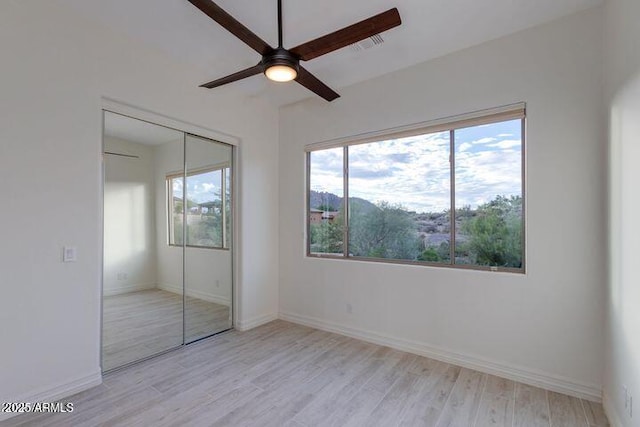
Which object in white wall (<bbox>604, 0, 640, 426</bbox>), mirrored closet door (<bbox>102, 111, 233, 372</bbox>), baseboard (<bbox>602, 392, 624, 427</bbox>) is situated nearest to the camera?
white wall (<bbox>604, 0, 640, 426</bbox>)

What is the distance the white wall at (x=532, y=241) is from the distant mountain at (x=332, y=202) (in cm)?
72

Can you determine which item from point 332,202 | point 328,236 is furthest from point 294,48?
point 328,236

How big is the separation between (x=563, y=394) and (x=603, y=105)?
2305 millimetres

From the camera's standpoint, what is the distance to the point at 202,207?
3.75 metres

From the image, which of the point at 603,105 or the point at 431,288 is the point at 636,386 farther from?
the point at 603,105

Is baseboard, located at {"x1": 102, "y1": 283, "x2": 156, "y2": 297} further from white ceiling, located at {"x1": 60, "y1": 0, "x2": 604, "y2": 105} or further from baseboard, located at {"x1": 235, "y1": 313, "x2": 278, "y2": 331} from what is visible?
white ceiling, located at {"x1": 60, "y1": 0, "x2": 604, "y2": 105}

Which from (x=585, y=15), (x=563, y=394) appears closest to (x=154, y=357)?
(x=563, y=394)

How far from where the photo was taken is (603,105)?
91.4 inches

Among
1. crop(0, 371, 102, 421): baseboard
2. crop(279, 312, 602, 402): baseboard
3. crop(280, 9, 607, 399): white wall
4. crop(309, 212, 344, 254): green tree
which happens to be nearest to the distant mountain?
crop(309, 212, 344, 254): green tree

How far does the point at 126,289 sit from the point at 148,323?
0.48m

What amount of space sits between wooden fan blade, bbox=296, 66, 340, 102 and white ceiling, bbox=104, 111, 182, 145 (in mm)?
1645

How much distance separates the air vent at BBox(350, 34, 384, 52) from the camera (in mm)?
2761

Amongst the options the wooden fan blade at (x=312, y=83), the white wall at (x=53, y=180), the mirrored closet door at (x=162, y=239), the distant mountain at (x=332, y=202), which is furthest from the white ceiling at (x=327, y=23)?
the distant mountain at (x=332, y=202)

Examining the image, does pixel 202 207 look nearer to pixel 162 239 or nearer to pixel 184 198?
pixel 184 198
